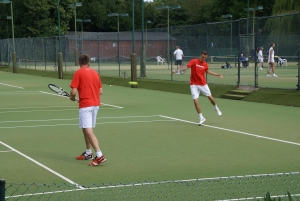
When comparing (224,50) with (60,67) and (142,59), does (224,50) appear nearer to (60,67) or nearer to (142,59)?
(142,59)

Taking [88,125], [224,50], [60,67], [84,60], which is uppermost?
[84,60]

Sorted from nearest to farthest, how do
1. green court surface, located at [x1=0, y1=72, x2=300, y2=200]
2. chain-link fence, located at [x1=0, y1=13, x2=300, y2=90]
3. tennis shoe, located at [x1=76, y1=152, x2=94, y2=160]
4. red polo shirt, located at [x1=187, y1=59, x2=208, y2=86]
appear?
1. green court surface, located at [x1=0, y1=72, x2=300, y2=200]
2. tennis shoe, located at [x1=76, y1=152, x2=94, y2=160]
3. red polo shirt, located at [x1=187, y1=59, x2=208, y2=86]
4. chain-link fence, located at [x1=0, y1=13, x2=300, y2=90]

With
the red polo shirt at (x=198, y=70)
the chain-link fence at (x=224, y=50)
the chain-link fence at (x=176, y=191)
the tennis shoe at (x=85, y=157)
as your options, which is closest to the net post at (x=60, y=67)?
the chain-link fence at (x=224, y=50)

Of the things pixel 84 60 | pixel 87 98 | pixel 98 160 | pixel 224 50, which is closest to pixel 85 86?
pixel 87 98

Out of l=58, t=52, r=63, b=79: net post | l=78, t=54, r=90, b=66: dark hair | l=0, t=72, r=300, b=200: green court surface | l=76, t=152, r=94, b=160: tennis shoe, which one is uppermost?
l=78, t=54, r=90, b=66: dark hair

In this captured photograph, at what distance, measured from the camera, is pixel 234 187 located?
8.97 metres

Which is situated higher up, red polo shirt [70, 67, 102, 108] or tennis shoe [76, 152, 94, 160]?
red polo shirt [70, 67, 102, 108]

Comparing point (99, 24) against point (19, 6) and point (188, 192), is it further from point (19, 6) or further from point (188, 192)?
point (188, 192)

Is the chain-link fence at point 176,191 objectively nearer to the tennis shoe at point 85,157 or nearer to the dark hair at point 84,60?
the tennis shoe at point 85,157

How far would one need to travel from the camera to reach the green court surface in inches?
407

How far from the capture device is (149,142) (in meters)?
13.6

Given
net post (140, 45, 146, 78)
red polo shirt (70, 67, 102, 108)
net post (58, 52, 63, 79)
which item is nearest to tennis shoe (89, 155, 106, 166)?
red polo shirt (70, 67, 102, 108)

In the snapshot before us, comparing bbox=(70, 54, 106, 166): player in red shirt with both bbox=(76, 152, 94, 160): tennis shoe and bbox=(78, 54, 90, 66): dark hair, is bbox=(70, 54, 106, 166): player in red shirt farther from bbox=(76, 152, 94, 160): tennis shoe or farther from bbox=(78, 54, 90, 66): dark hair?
bbox=(76, 152, 94, 160): tennis shoe

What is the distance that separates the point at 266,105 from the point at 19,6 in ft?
226
